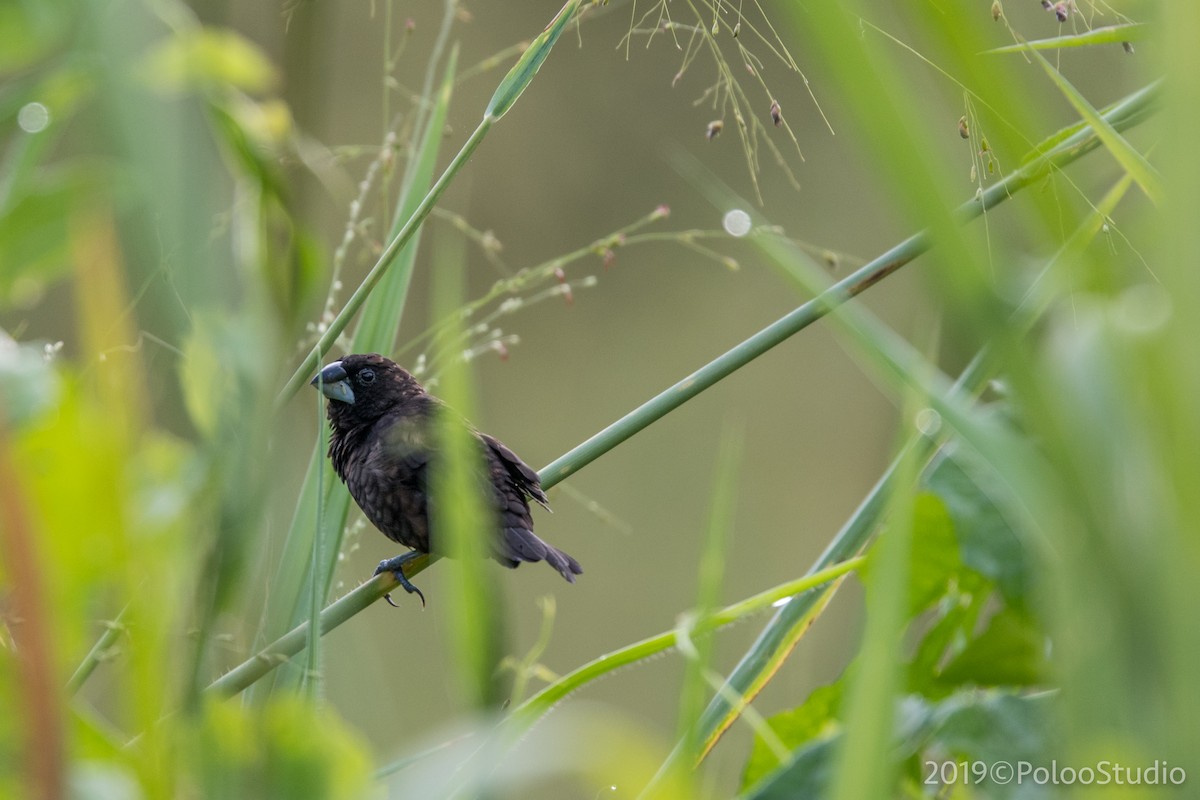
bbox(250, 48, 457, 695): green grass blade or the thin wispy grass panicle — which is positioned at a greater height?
the thin wispy grass panicle

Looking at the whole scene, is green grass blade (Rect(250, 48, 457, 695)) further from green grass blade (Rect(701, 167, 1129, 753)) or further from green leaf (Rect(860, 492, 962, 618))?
green leaf (Rect(860, 492, 962, 618))

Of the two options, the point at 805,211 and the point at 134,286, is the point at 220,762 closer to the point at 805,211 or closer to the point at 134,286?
the point at 134,286

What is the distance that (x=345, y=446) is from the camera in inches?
66.5

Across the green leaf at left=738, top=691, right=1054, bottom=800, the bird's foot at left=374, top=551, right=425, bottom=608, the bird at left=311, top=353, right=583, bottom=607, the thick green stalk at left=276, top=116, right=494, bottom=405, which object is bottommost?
the bird's foot at left=374, top=551, right=425, bottom=608

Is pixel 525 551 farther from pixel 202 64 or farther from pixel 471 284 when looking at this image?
pixel 471 284

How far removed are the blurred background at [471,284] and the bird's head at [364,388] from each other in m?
0.11

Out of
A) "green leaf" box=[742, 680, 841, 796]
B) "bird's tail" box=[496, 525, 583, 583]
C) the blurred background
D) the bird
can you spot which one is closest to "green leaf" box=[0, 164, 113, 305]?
the blurred background

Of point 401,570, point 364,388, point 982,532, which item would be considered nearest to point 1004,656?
point 982,532

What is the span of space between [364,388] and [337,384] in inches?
1.7

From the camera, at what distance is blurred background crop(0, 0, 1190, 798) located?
1.06 feet

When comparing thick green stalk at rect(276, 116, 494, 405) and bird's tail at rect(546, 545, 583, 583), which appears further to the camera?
bird's tail at rect(546, 545, 583, 583)

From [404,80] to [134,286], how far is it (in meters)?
2.84

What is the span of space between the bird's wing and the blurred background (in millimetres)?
243

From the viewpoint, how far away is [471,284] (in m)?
3.13
